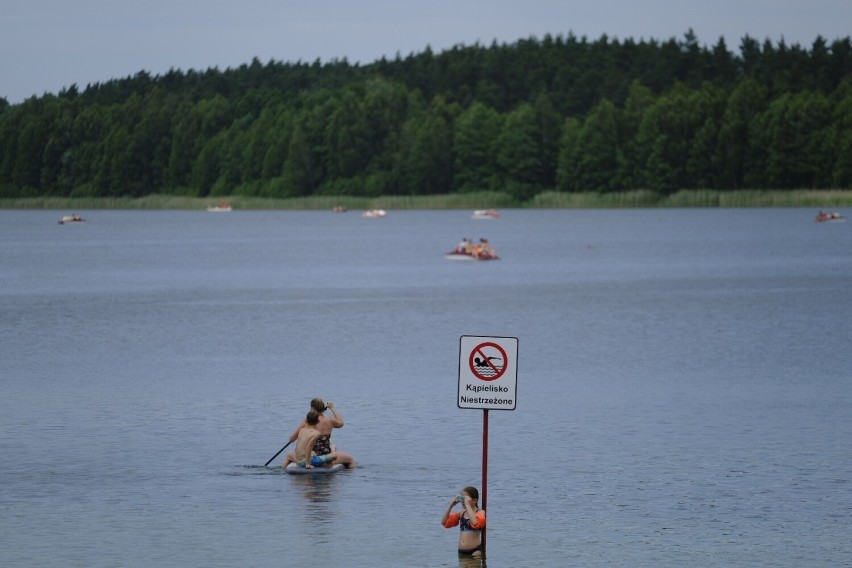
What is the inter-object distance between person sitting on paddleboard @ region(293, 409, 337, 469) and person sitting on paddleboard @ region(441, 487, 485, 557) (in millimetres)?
5888

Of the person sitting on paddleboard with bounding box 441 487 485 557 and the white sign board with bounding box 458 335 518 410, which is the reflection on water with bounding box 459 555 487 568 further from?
the white sign board with bounding box 458 335 518 410

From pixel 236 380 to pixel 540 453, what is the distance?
14370 mm

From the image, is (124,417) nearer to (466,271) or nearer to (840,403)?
(840,403)

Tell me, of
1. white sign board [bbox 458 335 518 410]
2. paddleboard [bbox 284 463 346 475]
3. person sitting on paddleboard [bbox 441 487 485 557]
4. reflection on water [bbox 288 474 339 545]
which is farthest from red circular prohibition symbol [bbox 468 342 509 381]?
paddleboard [bbox 284 463 346 475]

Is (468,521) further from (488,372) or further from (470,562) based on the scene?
(488,372)

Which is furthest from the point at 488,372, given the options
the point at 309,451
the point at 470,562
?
the point at 309,451

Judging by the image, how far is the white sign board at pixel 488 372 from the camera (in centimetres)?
1928

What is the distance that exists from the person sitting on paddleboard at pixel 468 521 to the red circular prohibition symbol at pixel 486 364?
1618 millimetres

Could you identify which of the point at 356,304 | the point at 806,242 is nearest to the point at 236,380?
the point at 356,304

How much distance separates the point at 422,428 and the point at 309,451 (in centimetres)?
572

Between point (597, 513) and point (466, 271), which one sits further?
point (466, 271)

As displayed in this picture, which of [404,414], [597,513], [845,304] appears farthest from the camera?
[845,304]

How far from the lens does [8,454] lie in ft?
95.4

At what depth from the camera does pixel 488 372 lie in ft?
64.1
